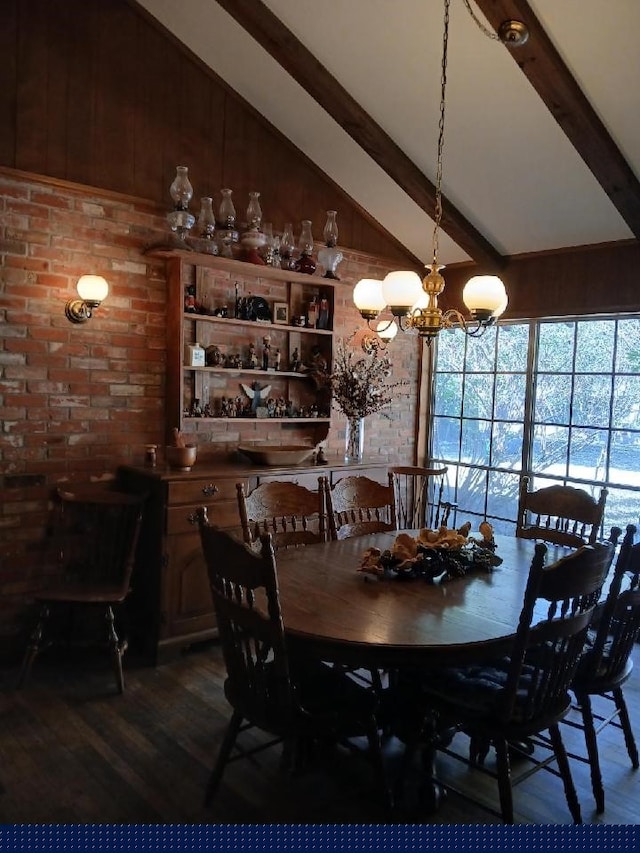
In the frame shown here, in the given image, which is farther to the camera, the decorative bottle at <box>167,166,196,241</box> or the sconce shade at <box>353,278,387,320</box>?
the decorative bottle at <box>167,166,196,241</box>

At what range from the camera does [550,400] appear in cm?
453

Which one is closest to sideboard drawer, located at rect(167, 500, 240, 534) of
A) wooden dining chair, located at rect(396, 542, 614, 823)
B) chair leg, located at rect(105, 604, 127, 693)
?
chair leg, located at rect(105, 604, 127, 693)

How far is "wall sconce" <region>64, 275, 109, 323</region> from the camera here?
342 cm

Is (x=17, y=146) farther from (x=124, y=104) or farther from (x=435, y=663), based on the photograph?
(x=435, y=663)

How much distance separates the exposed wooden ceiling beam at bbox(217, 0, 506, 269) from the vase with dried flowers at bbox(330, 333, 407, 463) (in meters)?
1.04

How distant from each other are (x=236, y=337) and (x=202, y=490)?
1160mm

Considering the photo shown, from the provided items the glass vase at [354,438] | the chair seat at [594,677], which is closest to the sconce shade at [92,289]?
the glass vase at [354,438]

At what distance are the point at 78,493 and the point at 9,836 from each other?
248 cm

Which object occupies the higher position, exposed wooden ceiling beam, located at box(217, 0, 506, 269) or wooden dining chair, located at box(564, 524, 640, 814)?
exposed wooden ceiling beam, located at box(217, 0, 506, 269)

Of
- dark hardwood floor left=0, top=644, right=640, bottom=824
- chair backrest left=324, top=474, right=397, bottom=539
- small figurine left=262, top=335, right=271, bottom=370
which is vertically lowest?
dark hardwood floor left=0, top=644, right=640, bottom=824

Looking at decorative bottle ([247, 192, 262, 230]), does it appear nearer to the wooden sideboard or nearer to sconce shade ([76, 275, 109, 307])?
sconce shade ([76, 275, 109, 307])

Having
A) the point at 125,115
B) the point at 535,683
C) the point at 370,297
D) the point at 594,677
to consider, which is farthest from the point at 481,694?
the point at 125,115

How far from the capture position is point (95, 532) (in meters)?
3.63

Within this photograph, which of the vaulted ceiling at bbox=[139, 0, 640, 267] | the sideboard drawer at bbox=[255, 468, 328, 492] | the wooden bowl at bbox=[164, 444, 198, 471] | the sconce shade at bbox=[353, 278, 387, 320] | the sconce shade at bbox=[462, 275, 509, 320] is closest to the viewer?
the sconce shade at bbox=[462, 275, 509, 320]
